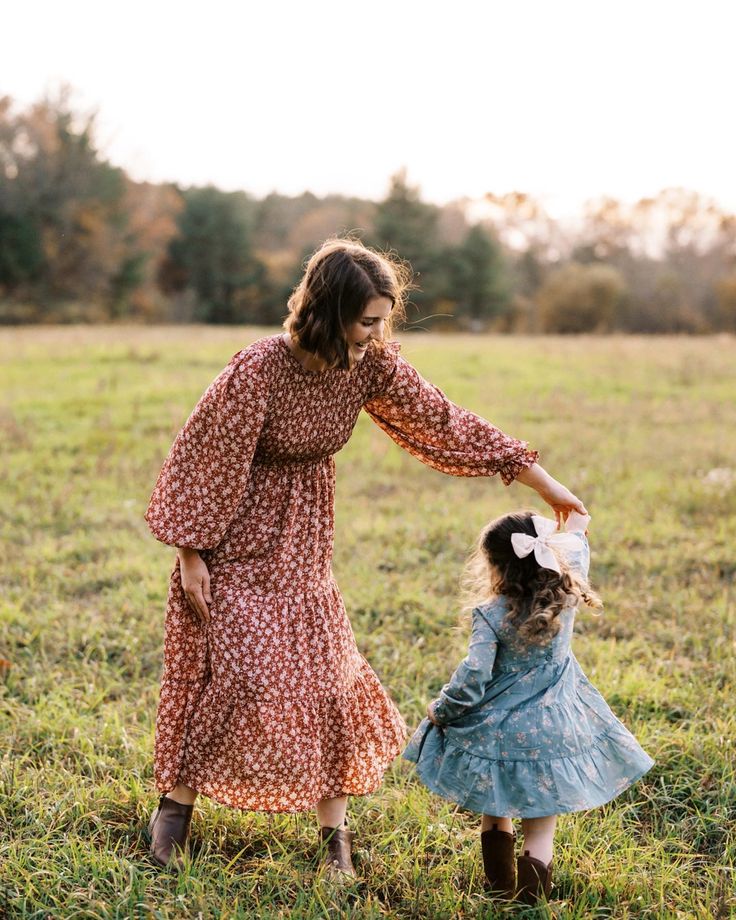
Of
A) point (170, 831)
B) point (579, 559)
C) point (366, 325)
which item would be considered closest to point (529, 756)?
point (579, 559)

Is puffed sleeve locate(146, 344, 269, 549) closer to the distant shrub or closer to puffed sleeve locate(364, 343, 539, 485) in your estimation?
puffed sleeve locate(364, 343, 539, 485)

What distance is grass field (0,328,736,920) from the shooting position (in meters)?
2.67

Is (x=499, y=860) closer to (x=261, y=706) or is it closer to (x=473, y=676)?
(x=473, y=676)

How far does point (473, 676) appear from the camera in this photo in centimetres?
242

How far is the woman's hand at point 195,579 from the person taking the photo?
2713 millimetres

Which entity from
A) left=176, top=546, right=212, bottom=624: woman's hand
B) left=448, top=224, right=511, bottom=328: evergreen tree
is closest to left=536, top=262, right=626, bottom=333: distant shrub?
left=448, top=224, right=511, bottom=328: evergreen tree

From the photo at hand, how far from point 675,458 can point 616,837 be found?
6.30 meters

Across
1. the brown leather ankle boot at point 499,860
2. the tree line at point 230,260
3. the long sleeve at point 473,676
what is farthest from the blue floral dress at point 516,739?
the tree line at point 230,260

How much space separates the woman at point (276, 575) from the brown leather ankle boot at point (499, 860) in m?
0.42

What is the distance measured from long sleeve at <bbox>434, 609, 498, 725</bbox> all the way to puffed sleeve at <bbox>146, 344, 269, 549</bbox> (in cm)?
80

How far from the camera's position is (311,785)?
273 cm

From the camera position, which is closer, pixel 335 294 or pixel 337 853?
pixel 335 294

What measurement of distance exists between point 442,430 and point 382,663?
169cm

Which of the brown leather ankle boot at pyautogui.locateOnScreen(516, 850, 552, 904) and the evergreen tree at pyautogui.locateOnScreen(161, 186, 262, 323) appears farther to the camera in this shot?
the evergreen tree at pyautogui.locateOnScreen(161, 186, 262, 323)
